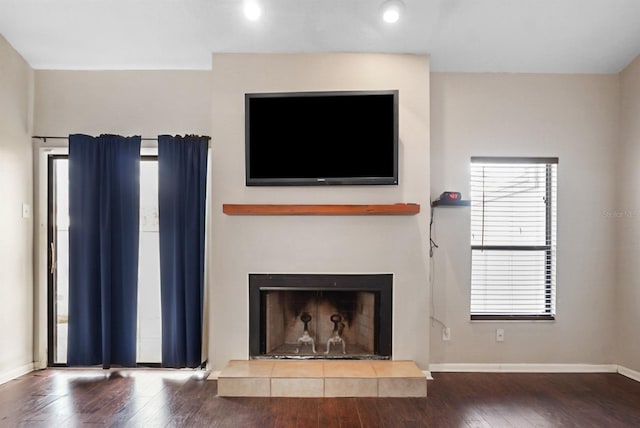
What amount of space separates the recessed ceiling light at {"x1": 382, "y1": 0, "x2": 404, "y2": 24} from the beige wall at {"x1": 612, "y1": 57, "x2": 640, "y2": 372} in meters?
2.20

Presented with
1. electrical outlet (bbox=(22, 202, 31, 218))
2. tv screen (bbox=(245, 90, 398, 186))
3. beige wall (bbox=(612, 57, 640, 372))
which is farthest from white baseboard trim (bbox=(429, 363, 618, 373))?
electrical outlet (bbox=(22, 202, 31, 218))

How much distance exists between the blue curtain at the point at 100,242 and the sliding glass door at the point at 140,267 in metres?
0.14

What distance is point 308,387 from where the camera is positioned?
3.04 m

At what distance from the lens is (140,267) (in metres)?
3.70

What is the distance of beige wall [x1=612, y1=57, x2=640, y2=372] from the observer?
3480 mm

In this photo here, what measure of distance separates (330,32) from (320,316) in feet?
7.61

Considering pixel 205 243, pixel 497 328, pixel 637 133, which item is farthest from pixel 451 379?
pixel 637 133

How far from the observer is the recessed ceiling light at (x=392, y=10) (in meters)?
2.86

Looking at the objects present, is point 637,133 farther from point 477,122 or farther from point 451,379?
point 451,379

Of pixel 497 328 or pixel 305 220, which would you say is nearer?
pixel 305 220

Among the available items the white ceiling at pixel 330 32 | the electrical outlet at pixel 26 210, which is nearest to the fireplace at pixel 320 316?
the white ceiling at pixel 330 32

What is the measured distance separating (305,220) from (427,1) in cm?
186

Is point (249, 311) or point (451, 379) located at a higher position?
point (249, 311)

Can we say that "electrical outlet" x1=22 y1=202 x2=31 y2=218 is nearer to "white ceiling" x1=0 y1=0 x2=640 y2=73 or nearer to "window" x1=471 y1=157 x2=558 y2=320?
"white ceiling" x1=0 y1=0 x2=640 y2=73
